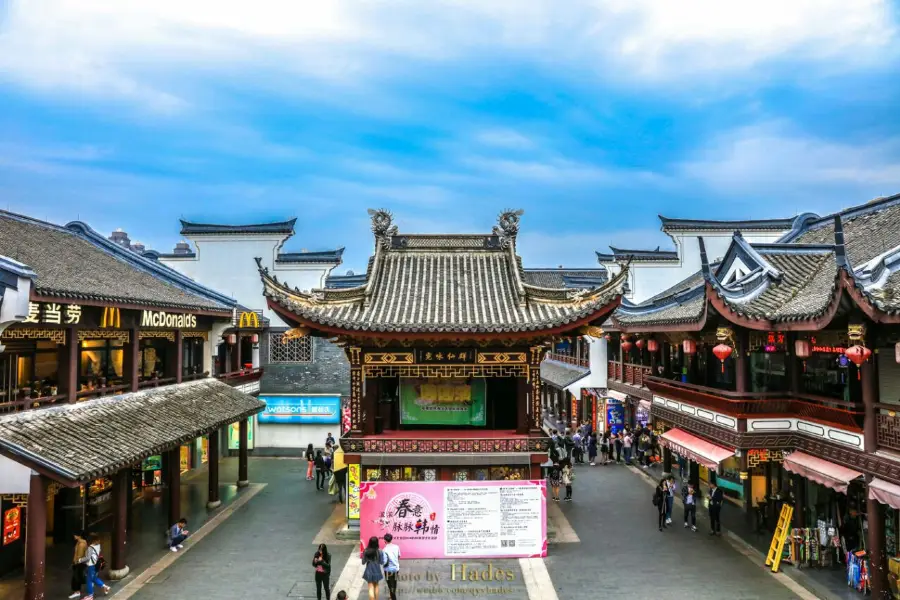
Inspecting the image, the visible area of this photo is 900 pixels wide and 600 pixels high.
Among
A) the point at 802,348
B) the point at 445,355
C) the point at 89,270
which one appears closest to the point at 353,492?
the point at 445,355

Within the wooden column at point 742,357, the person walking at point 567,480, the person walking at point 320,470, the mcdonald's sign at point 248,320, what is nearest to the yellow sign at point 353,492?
the person walking at point 320,470

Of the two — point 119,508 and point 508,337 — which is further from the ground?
point 508,337

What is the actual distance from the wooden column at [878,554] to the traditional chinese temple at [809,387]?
0.02 metres

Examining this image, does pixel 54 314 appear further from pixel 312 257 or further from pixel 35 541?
pixel 312 257

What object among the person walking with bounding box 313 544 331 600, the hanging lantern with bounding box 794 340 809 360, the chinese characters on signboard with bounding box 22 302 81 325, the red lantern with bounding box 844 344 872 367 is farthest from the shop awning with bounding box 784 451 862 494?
the chinese characters on signboard with bounding box 22 302 81 325

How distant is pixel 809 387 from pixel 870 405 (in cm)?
472

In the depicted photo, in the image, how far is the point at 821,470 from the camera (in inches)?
552

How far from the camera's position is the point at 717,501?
18.8 m

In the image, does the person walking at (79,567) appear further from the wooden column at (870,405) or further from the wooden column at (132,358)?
the wooden column at (870,405)

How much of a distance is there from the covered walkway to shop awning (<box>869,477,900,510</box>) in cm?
1587

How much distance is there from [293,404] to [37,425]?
715 inches

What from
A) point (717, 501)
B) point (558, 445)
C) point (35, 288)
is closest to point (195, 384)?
point (35, 288)

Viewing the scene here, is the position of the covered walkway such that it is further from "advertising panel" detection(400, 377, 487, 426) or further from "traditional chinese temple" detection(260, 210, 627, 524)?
"advertising panel" detection(400, 377, 487, 426)

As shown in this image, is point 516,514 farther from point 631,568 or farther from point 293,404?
point 293,404
